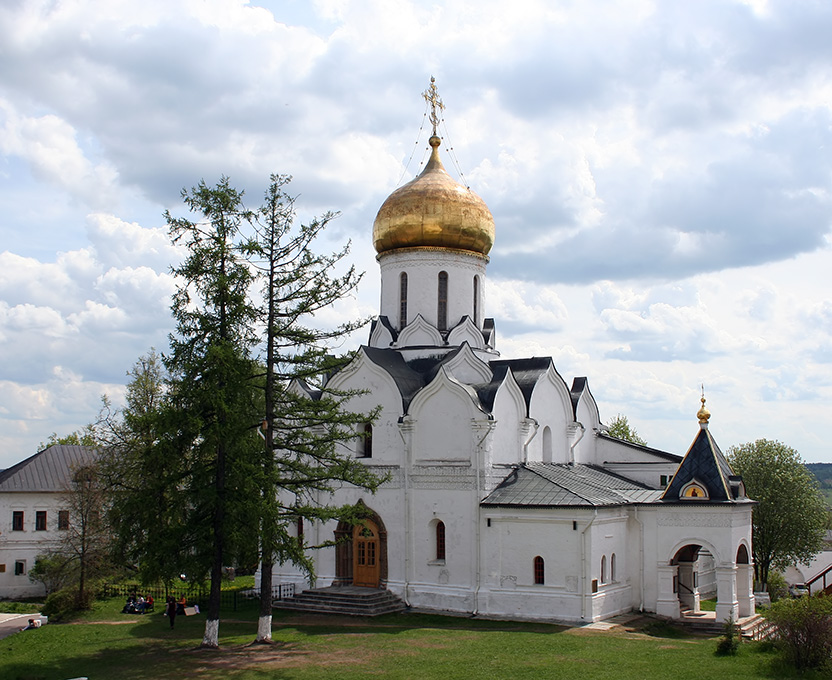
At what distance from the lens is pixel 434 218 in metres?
26.1

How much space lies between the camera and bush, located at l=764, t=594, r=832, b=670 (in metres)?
15.4

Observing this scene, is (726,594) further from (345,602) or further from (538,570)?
(345,602)

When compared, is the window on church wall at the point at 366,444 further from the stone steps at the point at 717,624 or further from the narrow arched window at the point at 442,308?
the stone steps at the point at 717,624

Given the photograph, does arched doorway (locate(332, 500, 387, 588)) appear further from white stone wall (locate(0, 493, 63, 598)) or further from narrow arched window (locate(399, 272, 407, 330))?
white stone wall (locate(0, 493, 63, 598))

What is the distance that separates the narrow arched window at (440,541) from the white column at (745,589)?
7.95 m

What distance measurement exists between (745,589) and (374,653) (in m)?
10.6

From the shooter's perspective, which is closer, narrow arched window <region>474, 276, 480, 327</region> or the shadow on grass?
the shadow on grass

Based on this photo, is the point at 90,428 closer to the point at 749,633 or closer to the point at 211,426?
the point at 211,426

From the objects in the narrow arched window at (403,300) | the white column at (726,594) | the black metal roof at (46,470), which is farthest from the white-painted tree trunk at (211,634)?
the black metal roof at (46,470)

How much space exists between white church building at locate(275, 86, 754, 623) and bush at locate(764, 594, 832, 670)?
4876mm

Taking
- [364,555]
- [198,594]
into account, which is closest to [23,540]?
[198,594]

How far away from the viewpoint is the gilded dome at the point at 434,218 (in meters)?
26.2

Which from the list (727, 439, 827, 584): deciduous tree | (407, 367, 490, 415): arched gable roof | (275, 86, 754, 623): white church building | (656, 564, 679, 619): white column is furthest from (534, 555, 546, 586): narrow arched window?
(727, 439, 827, 584): deciduous tree

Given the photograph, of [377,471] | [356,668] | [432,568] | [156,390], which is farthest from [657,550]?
[156,390]
